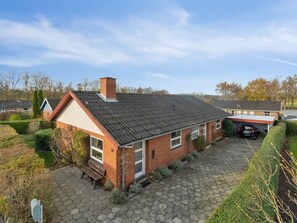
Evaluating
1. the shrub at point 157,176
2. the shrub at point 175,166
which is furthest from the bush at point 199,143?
the shrub at point 157,176

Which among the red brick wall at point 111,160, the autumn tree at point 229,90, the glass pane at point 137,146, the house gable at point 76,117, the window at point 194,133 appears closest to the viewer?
the red brick wall at point 111,160

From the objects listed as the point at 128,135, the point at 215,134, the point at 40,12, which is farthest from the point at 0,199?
the point at 215,134

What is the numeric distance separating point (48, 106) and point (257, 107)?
48.5m

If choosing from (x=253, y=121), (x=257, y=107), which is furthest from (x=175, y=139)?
(x=257, y=107)

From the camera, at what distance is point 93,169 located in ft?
33.5

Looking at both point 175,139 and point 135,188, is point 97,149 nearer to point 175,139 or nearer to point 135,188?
point 135,188

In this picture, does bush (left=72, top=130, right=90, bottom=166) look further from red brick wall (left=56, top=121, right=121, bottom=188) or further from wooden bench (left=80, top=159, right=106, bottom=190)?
red brick wall (left=56, top=121, right=121, bottom=188)

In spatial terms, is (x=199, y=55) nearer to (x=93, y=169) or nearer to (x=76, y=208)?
(x=93, y=169)

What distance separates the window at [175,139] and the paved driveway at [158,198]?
1.73 metres

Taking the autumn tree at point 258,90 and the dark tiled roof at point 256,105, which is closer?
the dark tiled roof at point 256,105

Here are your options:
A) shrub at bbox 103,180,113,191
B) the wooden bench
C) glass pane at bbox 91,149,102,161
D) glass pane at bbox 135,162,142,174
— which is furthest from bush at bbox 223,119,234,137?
shrub at bbox 103,180,113,191

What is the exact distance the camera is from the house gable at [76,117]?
34.7ft

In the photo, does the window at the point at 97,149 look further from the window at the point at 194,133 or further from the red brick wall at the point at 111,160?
the window at the point at 194,133

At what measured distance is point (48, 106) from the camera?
34219mm
